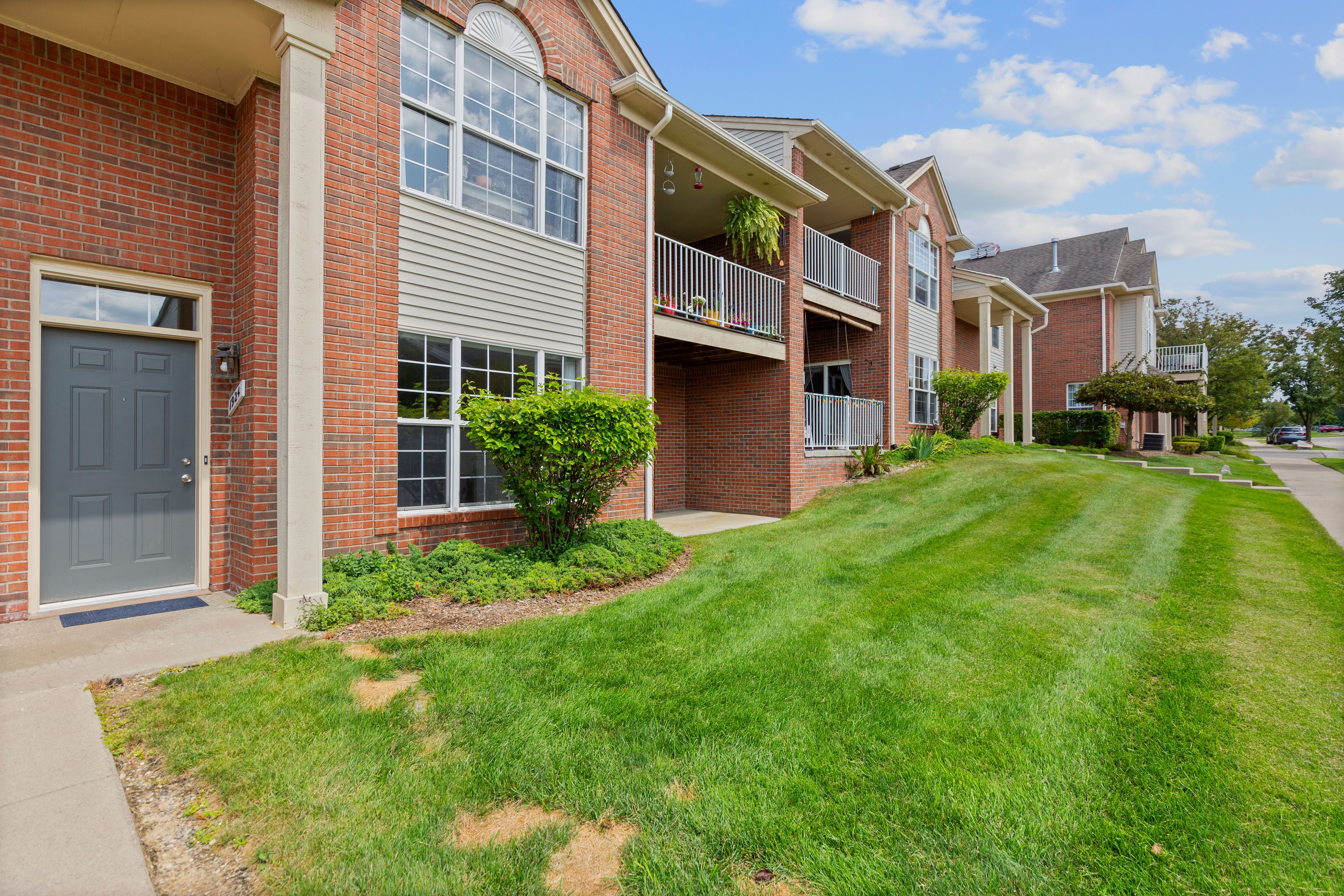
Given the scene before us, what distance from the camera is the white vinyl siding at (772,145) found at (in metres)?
11.7

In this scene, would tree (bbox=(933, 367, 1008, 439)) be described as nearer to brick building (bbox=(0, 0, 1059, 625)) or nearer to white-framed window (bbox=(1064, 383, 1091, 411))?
brick building (bbox=(0, 0, 1059, 625))

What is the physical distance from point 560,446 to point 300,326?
2.38 meters

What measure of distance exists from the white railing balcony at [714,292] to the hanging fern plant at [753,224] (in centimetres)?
44

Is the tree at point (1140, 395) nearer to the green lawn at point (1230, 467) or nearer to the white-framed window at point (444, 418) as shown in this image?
the green lawn at point (1230, 467)

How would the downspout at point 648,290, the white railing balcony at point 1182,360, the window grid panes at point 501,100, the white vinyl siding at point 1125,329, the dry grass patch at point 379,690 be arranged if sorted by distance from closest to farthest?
the dry grass patch at point 379,690
the window grid panes at point 501,100
the downspout at point 648,290
the white vinyl siding at point 1125,329
the white railing balcony at point 1182,360

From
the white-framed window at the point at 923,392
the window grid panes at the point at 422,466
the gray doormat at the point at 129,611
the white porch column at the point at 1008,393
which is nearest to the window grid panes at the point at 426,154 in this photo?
the window grid panes at the point at 422,466

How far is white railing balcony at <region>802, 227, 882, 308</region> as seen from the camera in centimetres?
1309

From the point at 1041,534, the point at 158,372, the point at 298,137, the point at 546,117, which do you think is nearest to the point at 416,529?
the point at 158,372

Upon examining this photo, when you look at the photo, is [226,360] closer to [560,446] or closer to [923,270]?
[560,446]

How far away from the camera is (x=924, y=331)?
1667 centimetres

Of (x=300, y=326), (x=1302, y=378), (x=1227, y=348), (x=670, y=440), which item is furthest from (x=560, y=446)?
(x=1302, y=378)

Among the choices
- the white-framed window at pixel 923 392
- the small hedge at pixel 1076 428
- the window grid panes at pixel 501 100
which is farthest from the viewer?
the small hedge at pixel 1076 428

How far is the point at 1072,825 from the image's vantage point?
2359mm

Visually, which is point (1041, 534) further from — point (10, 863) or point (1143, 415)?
point (1143, 415)
